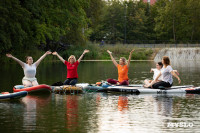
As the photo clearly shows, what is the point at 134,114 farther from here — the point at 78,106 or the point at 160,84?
the point at 160,84

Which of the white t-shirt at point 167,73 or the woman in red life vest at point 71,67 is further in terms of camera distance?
the woman in red life vest at point 71,67

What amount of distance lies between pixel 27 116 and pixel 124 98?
5.44 m

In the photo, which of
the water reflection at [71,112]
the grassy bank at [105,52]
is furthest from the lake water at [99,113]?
the grassy bank at [105,52]

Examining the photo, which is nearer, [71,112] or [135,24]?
[71,112]

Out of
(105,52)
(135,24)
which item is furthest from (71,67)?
(135,24)

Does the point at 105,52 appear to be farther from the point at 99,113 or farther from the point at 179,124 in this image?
the point at 179,124

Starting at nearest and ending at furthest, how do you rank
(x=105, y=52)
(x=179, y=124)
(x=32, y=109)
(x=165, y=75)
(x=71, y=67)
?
(x=179, y=124) → (x=32, y=109) → (x=165, y=75) → (x=71, y=67) → (x=105, y=52)

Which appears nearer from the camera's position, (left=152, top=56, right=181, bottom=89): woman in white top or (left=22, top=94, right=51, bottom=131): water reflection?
(left=22, top=94, right=51, bottom=131): water reflection

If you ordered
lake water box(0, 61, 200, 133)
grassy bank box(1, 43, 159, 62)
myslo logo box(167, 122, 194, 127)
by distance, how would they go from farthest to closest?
grassy bank box(1, 43, 159, 62) < myslo logo box(167, 122, 194, 127) < lake water box(0, 61, 200, 133)

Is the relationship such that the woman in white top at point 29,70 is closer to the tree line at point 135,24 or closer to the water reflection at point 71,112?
the water reflection at point 71,112

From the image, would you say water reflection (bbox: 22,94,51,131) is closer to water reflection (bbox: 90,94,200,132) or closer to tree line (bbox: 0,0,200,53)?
water reflection (bbox: 90,94,200,132)

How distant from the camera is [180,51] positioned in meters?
73.1

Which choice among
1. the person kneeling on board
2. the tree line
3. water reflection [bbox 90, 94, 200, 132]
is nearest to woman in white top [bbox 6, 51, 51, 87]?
water reflection [bbox 90, 94, 200, 132]

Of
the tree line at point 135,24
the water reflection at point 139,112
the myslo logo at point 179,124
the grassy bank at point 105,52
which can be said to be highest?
the tree line at point 135,24
